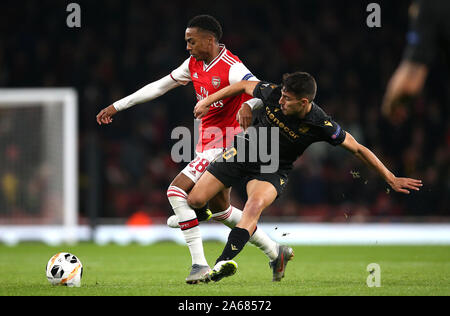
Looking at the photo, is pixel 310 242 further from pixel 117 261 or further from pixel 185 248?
pixel 117 261

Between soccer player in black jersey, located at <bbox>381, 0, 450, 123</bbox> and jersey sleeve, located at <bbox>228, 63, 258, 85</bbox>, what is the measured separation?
8.92ft

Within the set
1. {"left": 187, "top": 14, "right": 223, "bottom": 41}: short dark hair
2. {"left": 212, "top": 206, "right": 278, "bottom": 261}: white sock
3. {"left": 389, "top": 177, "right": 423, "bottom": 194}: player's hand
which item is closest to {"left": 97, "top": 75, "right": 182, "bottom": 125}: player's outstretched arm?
{"left": 187, "top": 14, "right": 223, "bottom": 41}: short dark hair

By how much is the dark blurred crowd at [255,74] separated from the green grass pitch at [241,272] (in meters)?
1.81

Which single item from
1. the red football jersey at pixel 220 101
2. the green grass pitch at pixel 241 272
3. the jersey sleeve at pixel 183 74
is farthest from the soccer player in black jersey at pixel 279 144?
the jersey sleeve at pixel 183 74

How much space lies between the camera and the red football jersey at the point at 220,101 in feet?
22.8

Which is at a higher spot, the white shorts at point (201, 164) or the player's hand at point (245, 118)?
the player's hand at point (245, 118)

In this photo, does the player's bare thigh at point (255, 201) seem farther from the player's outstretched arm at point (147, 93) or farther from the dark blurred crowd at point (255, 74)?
the dark blurred crowd at point (255, 74)

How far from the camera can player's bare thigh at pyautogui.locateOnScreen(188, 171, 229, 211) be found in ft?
21.8

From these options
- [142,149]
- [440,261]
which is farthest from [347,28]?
[440,261]

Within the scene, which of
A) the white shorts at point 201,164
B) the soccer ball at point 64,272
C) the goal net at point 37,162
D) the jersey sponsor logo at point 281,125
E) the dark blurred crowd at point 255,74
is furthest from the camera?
the dark blurred crowd at point 255,74

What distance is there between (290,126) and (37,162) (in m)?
7.92

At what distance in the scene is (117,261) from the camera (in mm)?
9500

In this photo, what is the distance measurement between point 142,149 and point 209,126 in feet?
25.7
